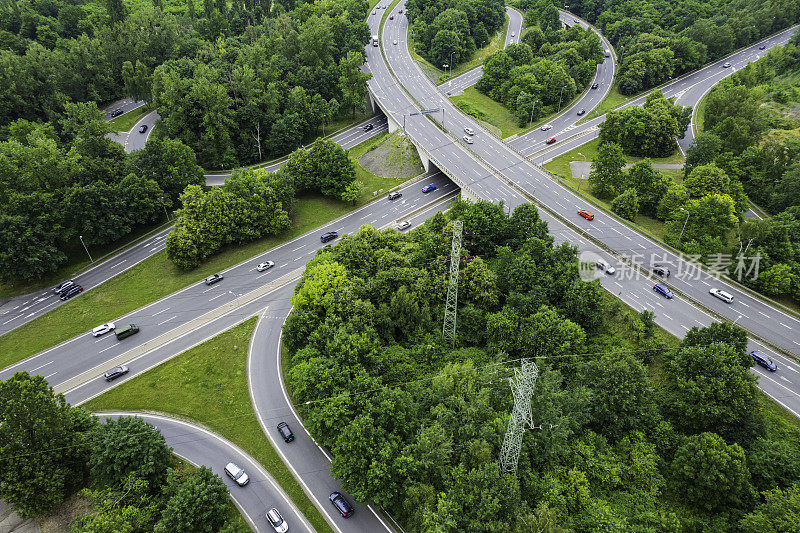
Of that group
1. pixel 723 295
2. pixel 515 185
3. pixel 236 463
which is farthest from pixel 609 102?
pixel 236 463

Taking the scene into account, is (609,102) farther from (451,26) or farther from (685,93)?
(451,26)

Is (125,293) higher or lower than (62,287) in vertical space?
lower

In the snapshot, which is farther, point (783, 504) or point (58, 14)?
point (58, 14)

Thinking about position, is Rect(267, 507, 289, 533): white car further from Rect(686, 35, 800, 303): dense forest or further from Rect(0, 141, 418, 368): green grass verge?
Rect(686, 35, 800, 303): dense forest

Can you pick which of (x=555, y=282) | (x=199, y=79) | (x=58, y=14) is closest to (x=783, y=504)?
(x=555, y=282)

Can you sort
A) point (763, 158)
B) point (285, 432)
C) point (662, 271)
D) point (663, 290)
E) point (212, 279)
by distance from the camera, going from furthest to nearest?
point (763, 158)
point (212, 279)
point (662, 271)
point (663, 290)
point (285, 432)

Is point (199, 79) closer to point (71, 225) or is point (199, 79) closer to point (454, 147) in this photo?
point (71, 225)

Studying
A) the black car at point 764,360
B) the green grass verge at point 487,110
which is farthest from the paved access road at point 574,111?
the black car at point 764,360
